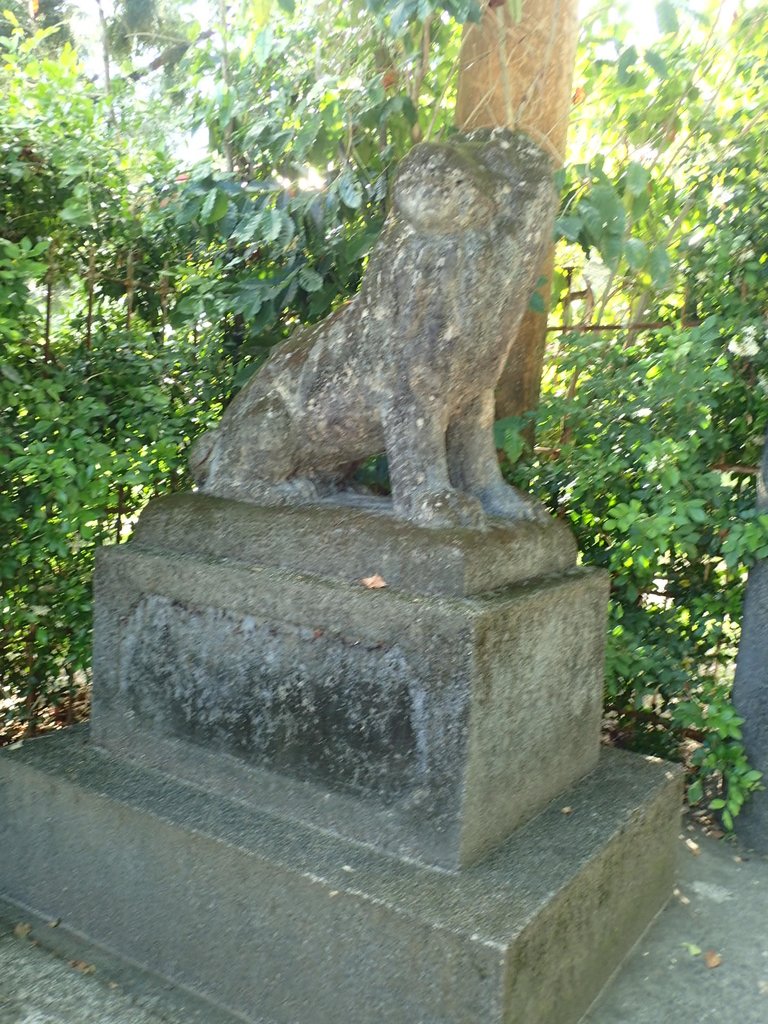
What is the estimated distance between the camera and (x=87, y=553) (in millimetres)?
3490

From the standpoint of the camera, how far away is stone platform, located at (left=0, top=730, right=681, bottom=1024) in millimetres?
1800

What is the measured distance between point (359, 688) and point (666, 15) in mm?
2282

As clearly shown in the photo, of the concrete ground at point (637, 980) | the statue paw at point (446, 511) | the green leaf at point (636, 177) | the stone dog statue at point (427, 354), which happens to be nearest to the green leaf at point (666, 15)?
the green leaf at point (636, 177)

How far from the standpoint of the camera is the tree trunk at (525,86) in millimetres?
3408

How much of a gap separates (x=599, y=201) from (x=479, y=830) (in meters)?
2.03

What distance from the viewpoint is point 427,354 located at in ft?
7.14

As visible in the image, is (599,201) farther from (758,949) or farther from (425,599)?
(758,949)

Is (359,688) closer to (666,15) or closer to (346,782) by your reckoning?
(346,782)

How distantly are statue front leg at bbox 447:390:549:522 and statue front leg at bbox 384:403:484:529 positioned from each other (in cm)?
21

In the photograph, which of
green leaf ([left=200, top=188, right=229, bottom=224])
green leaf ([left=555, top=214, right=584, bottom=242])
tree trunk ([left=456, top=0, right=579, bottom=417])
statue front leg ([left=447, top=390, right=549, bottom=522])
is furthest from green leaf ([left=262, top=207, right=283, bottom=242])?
statue front leg ([left=447, top=390, right=549, bottom=522])

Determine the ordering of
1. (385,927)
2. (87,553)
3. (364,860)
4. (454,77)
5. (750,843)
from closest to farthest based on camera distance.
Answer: (385,927), (364,860), (750,843), (87,553), (454,77)

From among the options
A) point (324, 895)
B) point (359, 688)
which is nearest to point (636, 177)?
point (359, 688)

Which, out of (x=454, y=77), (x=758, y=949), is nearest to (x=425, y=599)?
(x=758, y=949)

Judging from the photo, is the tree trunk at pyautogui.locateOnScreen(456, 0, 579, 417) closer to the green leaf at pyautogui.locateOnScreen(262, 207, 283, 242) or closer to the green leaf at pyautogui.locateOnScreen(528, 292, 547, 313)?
the green leaf at pyautogui.locateOnScreen(528, 292, 547, 313)
